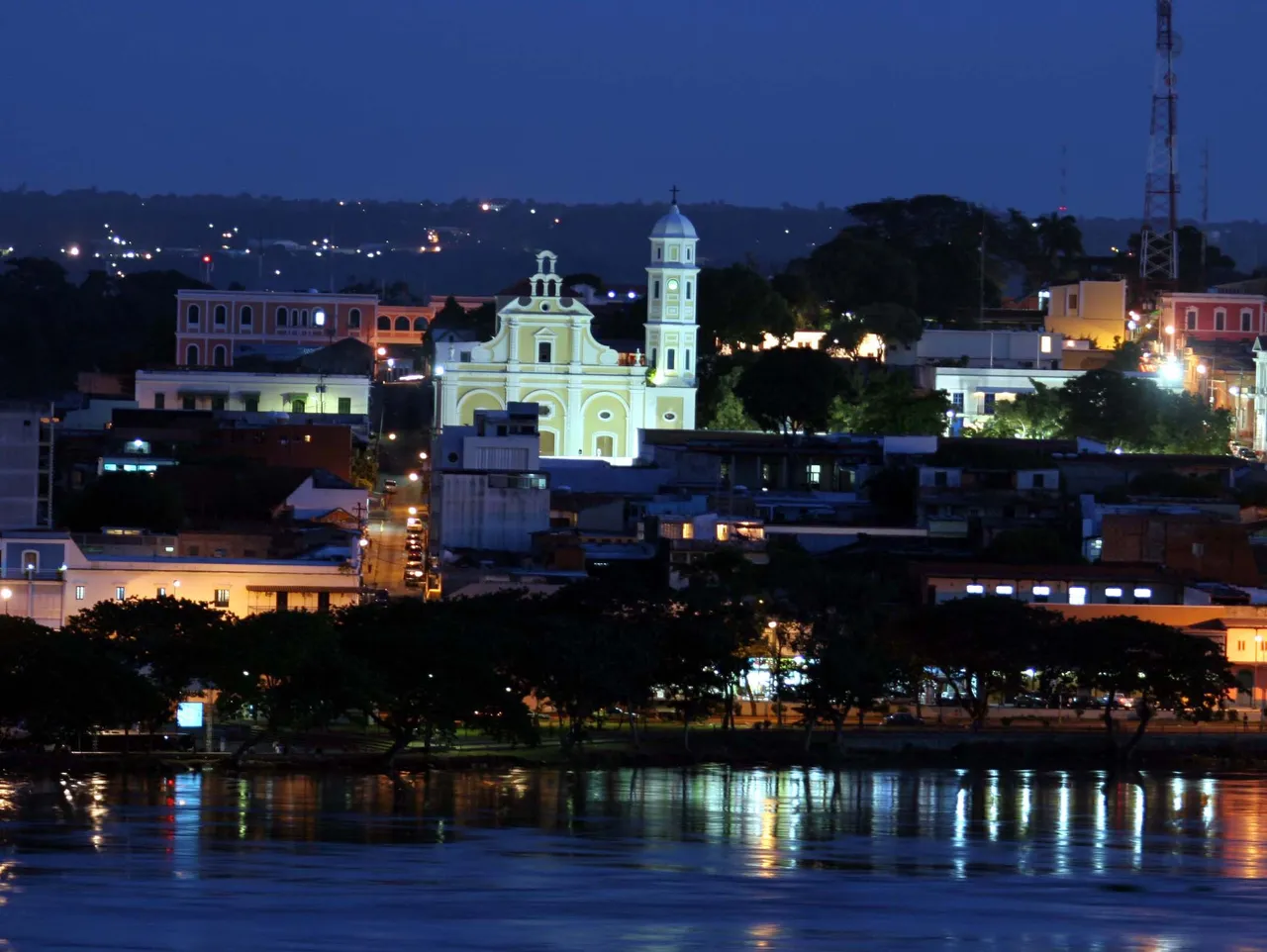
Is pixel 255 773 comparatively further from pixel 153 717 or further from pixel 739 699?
pixel 739 699

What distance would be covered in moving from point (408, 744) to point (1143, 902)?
1180 cm

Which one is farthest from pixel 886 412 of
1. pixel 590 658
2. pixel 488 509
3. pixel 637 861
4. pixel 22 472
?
pixel 637 861

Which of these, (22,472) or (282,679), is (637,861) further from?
(22,472)

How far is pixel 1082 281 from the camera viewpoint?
80625 millimetres

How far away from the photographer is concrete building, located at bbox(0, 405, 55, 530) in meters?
49.5

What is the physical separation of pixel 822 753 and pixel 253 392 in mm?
33800

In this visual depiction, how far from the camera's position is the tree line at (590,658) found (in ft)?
116

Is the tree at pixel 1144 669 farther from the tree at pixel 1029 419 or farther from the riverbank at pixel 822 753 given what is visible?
the tree at pixel 1029 419

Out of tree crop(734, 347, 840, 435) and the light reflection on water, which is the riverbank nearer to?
the light reflection on water

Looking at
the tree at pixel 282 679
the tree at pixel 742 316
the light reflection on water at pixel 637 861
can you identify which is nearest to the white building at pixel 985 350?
the tree at pixel 742 316

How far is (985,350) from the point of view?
7244 centimetres

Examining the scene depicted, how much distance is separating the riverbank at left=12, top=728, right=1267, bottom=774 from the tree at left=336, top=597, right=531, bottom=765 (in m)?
0.45

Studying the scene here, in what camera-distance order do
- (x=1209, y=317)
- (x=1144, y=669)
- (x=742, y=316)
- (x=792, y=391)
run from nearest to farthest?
(x=1144, y=669), (x=792, y=391), (x=742, y=316), (x=1209, y=317)

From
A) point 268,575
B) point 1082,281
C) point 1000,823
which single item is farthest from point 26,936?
point 1082,281
